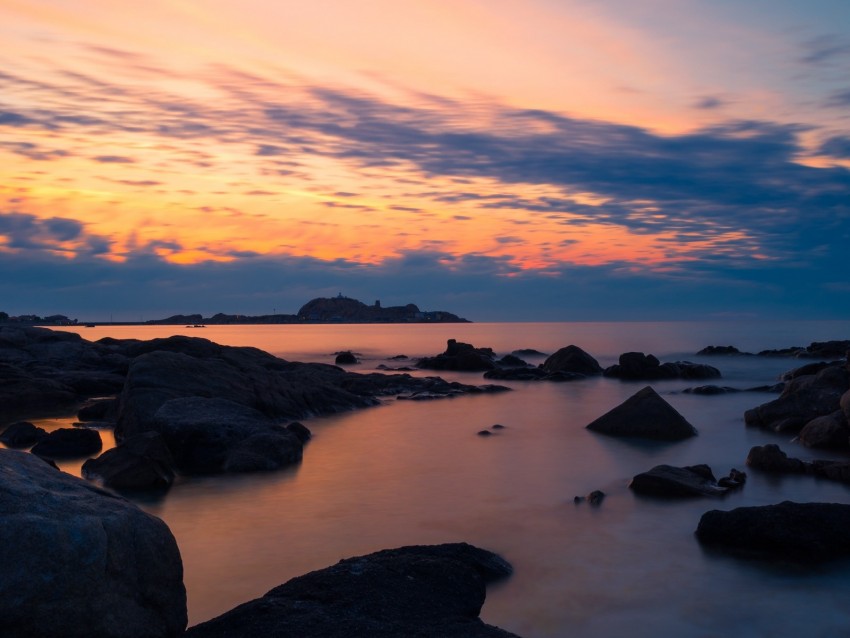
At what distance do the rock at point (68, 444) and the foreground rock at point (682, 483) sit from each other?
10.7m

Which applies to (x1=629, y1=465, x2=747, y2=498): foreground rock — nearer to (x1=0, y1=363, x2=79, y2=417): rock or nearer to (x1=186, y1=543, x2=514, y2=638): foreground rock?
(x1=186, y1=543, x2=514, y2=638): foreground rock

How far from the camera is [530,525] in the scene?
36.4ft

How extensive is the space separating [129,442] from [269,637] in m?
9.02

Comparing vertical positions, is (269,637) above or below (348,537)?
above

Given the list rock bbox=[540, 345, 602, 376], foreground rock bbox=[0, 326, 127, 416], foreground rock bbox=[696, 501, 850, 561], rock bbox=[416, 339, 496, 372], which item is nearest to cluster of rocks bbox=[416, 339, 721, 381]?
rock bbox=[540, 345, 602, 376]

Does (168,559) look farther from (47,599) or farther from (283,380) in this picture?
(283,380)

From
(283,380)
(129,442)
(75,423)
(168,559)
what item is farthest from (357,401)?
(168,559)

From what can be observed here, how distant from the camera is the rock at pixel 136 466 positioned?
12734mm

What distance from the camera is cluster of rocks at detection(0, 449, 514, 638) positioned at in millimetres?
4852

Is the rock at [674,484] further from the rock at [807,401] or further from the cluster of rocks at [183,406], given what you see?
the rock at [807,401]

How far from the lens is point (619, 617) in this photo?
297 inches

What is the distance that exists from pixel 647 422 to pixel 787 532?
10.1 meters

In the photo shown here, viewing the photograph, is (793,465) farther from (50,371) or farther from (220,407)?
(50,371)

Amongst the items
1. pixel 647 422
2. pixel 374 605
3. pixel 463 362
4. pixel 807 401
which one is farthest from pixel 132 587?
pixel 463 362
